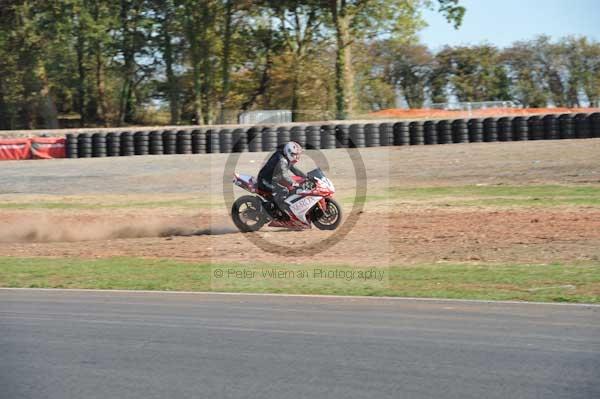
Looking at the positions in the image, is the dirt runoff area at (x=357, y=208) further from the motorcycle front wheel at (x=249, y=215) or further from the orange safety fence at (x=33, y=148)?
the orange safety fence at (x=33, y=148)

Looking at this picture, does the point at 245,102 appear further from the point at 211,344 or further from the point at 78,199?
the point at 211,344

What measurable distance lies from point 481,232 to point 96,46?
42.6m

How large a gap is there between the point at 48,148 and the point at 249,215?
1927cm

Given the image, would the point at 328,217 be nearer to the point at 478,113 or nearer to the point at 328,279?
the point at 328,279

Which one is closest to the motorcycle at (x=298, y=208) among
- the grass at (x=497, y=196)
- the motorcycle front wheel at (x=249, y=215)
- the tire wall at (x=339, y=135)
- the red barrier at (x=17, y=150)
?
the motorcycle front wheel at (x=249, y=215)

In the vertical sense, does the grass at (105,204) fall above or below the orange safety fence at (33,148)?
below

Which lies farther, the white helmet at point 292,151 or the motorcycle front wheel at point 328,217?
the motorcycle front wheel at point 328,217

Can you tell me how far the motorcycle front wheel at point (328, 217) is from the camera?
15180 millimetres

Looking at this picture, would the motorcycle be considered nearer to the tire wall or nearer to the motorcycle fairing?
the motorcycle fairing

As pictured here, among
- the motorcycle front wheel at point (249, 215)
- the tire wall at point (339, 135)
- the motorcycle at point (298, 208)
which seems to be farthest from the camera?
the tire wall at point (339, 135)

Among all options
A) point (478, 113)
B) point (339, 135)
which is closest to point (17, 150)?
point (339, 135)

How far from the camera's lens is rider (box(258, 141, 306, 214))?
14930mm

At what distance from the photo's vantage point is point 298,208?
1508cm

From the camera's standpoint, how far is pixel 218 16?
51.3m
